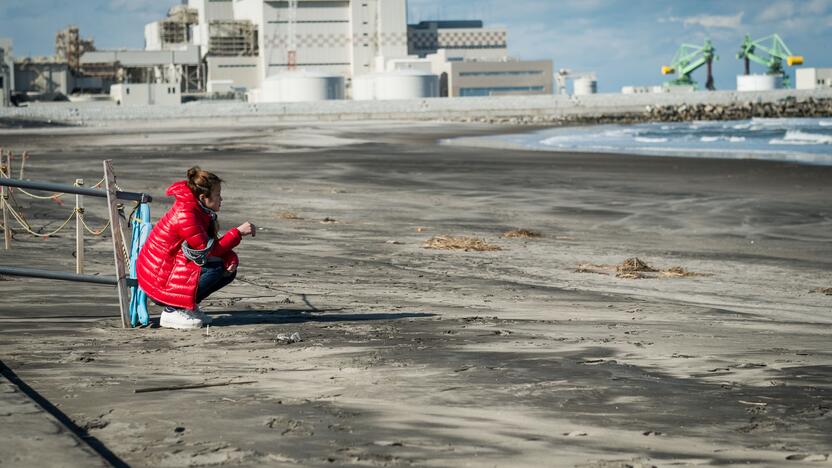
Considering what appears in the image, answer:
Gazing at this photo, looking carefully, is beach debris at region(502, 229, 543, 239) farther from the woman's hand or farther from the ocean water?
the ocean water

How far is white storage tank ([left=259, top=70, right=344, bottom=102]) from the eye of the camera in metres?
106

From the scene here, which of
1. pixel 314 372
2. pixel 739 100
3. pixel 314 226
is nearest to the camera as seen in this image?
pixel 314 372

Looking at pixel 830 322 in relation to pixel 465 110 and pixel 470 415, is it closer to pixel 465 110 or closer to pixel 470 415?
pixel 470 415

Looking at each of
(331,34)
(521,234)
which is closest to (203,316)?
(521,234)

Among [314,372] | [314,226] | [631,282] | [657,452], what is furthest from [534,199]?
[657,452]

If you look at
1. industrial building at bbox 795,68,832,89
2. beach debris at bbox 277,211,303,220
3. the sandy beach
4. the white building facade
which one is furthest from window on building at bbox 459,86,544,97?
beach debris at bbox 277,211,303,220

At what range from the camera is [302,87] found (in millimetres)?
106312

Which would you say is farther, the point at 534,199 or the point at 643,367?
the point at 534,199

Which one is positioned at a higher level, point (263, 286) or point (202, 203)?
point (202, 203)

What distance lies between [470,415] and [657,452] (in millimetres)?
1095

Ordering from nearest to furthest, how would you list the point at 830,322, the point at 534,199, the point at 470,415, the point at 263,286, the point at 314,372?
the point at 470,415
the point at 314,372
the point at 830,322
the point at 263,286
the point at 534,199

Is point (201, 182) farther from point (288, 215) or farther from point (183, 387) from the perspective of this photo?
point (288, 215)

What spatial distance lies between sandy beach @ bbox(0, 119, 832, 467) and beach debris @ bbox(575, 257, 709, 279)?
8 centimetres

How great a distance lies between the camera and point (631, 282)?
41.3 ft
